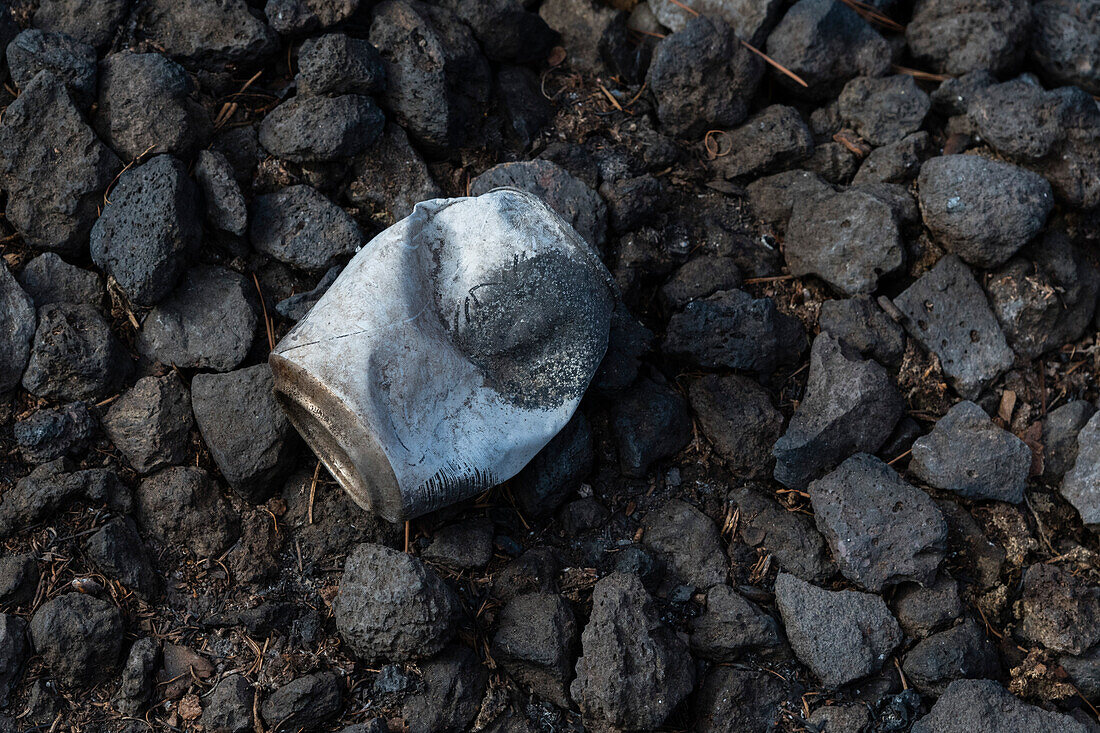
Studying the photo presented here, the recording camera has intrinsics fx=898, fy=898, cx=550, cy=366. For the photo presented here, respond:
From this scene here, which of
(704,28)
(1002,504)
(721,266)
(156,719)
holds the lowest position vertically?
(1002,504)

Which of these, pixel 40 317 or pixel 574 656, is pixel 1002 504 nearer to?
pixel 574 656

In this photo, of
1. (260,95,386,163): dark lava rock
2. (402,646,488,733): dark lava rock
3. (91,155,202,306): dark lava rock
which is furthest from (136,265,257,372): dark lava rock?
(402,646,488,733): dark lava rock

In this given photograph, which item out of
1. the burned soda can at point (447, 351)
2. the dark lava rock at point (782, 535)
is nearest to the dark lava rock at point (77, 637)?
the burned soda can at point (447, 351)

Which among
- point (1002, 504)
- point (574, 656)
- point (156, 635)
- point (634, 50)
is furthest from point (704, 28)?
point (156, 635)

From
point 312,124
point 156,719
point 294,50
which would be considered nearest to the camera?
point 156,719

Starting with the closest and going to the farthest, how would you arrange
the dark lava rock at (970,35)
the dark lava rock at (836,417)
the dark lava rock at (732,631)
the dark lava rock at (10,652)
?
the dark lava rock at (10,652) < the dark lava rock at (732,631) < the dark lava rock at (836,417) < the dark lava rock at (970,35)

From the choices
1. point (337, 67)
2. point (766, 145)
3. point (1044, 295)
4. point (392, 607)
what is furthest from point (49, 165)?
point (1044, 295)

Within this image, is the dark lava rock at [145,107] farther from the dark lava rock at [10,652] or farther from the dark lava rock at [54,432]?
the dark lava rock at [10,652]
